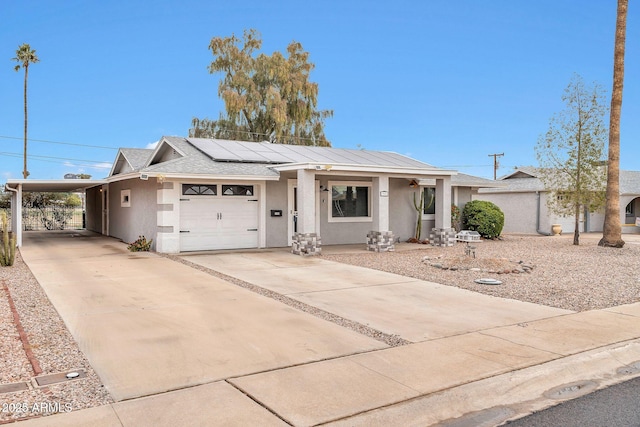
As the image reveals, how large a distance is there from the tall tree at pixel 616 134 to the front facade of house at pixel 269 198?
5080 mm

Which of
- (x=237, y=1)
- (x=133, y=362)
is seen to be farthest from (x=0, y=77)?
(x=133, y=362)

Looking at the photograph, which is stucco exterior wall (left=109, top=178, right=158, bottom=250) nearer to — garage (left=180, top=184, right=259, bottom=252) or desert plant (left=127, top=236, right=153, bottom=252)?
desert plant (left=127, top=236, right=153, bottom=252)

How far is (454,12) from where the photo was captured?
Answer: 76.6ft

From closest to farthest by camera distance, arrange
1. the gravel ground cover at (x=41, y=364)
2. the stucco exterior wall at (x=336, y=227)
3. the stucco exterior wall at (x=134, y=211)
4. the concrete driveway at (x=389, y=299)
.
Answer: the gravel ground cover at (x=41, y=364) < the concrete driveway at (x=389, y=299) < the stucco exterior wall at (x=134, y=211) < the stucco exterior wall at (x=336, y=227)

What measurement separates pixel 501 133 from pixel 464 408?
129ft

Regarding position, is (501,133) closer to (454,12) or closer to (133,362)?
(454,12)

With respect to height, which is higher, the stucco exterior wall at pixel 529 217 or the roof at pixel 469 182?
the roof at pixel 469 182

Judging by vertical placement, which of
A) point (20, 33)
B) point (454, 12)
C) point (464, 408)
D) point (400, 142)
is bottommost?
point (464, 408)

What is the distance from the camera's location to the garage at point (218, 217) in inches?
590

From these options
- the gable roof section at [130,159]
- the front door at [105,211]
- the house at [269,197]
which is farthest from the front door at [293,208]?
the front door at [105,211]

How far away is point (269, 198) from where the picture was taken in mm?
16219

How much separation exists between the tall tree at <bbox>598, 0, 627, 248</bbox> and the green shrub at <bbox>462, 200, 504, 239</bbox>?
421 cm

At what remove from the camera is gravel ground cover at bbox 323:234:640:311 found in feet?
29.2

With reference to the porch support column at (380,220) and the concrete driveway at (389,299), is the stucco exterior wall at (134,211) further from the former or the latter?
the porch support column at (380,220)
